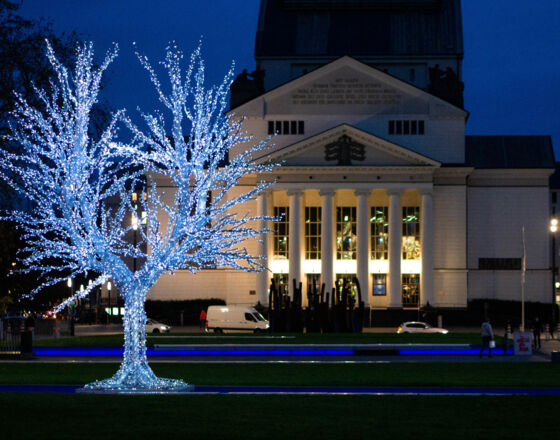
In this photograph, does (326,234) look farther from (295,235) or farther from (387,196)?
(387,196)

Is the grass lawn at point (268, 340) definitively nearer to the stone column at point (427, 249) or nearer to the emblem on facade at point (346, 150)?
the stone column at point (427, 249)

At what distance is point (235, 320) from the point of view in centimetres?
7100

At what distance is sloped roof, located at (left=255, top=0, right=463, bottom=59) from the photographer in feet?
337

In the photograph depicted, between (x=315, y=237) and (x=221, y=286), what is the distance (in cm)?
1016

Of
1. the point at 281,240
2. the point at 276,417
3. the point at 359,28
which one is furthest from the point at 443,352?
the point at 359,28

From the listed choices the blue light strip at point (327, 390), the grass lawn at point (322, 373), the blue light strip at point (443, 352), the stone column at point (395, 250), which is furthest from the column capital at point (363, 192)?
the blue light strip at point (327, 390)

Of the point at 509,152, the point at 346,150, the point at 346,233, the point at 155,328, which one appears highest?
the point at 509,152

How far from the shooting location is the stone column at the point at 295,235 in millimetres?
87812

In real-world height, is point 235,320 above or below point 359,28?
below

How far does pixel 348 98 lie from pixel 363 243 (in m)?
14.0

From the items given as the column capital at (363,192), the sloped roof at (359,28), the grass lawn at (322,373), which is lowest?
the grass lawn at (322,373)

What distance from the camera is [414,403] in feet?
78.4

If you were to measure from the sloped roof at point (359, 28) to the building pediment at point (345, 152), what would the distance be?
60.3 feet

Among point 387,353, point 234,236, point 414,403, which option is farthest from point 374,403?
point 387,353
